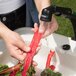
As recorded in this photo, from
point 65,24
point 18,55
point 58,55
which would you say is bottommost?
point 65,24

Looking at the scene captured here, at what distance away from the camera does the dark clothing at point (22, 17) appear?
1257 millimetres

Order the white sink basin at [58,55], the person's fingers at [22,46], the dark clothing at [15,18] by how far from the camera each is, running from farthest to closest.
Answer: the dark clothing at [15,18] < the white sink basin at [58,55] < the person's fingers at [22,46]

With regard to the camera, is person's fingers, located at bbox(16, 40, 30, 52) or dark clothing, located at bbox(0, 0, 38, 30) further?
dark clothing, located at bbox(0, 0, 38, 30)

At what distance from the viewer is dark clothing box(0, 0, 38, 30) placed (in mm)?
1257

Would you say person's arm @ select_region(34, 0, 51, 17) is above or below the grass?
above

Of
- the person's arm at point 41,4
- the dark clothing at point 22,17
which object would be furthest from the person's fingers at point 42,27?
the dark clothing at point 22,17

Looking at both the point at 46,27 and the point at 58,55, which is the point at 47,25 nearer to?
the point at 46,27

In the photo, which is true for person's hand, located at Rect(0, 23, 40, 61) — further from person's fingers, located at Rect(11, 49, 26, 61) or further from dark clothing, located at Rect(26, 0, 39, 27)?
dark clothing, located at Rect(26, 0, 39, 27)

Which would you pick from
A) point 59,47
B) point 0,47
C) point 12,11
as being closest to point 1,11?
point 12,11

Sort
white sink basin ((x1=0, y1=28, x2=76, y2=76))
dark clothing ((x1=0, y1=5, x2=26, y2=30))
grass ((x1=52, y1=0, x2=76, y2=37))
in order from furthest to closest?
grass ((x1=52, y1=0, x2=76, y2=37)) < dark clothing ((x1=0, y1=5, x2=26, y2=30)) < white sink basin ((x1=0, y1=28, x2=76, y2=76))

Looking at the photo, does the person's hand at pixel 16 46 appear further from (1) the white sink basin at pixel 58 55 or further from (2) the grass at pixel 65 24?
(2) the grass at pixel 65 24

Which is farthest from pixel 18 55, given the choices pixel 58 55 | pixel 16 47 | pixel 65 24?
pixel 65 24

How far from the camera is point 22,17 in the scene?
1.35 meters

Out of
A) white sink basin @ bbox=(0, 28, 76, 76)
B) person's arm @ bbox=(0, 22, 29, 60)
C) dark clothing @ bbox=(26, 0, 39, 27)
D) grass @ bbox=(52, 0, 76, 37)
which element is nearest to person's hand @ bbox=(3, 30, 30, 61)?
person's arm @ bbox=(0, 22, 29, 60)
